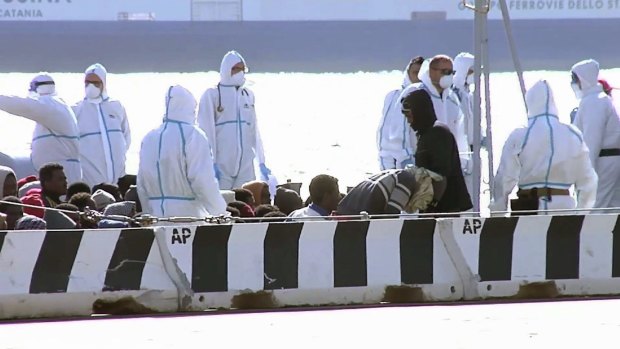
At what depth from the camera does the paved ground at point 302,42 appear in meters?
79.5

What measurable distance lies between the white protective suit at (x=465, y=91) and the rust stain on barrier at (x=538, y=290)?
15.1 ft

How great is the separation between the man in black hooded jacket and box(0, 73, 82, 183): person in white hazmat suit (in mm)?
4265

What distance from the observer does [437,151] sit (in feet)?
26.8

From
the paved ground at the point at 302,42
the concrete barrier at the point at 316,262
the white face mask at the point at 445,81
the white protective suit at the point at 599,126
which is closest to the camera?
the concrete barrier at the point at 316,262

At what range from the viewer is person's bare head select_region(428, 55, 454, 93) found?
431 inches

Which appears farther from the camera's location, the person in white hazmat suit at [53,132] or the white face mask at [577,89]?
the person in white hazmat suit at [53,132]

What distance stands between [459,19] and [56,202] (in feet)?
243

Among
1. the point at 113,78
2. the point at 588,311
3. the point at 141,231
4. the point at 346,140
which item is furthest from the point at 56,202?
the point at 113,78

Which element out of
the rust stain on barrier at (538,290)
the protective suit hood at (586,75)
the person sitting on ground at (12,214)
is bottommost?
the rust stain on barrier at (538,290)

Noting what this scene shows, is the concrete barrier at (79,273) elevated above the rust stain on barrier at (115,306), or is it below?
above

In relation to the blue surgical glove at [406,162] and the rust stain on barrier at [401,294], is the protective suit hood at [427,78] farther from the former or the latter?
the rust stain on barrier at [401,294]

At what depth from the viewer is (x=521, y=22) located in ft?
270

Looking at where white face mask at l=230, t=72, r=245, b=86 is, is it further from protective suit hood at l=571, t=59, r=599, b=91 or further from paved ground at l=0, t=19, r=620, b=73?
paved ground at l=0, t=19, r=620, b=73

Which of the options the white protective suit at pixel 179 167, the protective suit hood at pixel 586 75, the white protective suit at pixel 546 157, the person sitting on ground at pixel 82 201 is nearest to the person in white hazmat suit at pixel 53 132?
the person sitting on ground at pixel 82 201
